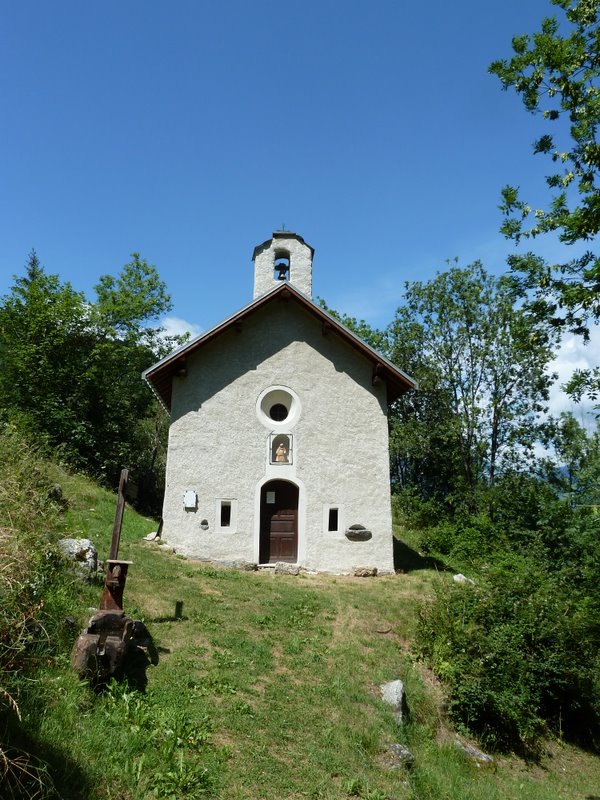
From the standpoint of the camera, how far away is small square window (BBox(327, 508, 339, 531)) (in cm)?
1433

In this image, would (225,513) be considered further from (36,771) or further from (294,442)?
(36,771)

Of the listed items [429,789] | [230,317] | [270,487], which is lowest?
[429,789]

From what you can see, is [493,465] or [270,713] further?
[493,465]

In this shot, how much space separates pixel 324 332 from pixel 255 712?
10.3m

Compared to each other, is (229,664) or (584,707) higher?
(229,664)

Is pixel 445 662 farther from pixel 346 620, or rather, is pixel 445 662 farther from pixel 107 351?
pixel 107 351

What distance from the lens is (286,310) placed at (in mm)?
15312

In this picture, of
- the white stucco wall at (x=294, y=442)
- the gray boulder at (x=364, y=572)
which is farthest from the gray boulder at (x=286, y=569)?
the gray boulder at (x=364, y=572)

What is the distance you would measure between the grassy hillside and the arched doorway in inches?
113

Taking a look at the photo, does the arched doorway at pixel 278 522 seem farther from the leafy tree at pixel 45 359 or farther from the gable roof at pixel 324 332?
the leafy tree at pixel 45 359

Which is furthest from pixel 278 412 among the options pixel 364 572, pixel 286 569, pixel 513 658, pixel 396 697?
pixel 396 697

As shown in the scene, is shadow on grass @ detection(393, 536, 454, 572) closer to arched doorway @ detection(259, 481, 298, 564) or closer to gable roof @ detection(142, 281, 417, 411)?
arched doorway @ detection(259, 481, 298, 564)

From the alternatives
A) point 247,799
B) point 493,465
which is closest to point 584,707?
point 247,799

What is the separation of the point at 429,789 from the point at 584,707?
178 inches
